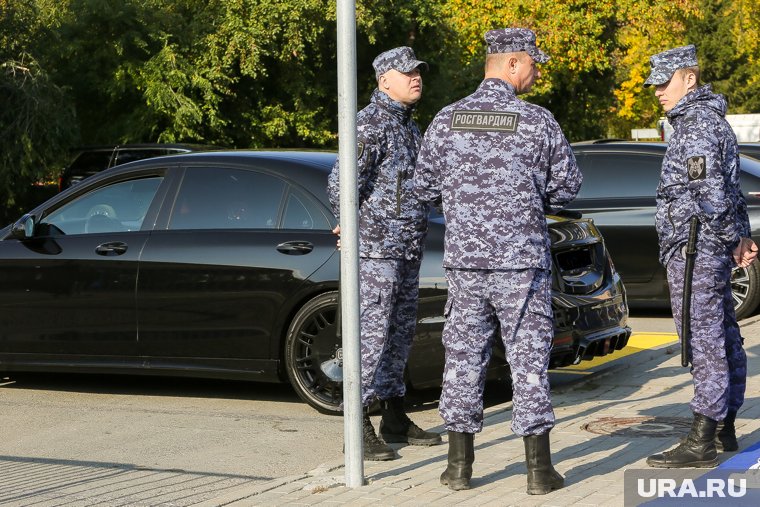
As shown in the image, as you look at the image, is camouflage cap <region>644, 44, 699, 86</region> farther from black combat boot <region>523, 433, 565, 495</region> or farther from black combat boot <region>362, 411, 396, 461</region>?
black combat boot <region>362, 411, 396, 461</region>

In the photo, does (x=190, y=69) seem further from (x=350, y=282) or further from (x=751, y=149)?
(x=350, y=282)

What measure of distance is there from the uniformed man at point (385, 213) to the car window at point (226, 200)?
1.61 meters

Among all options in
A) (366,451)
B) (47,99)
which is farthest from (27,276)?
(47,99)

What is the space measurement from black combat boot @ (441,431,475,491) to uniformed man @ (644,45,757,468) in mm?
977

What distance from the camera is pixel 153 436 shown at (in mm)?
7453

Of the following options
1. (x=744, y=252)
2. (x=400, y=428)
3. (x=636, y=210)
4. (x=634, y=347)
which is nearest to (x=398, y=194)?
(x=400, y=428)

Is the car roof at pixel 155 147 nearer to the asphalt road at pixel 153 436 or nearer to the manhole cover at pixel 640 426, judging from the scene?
the asphalt road at pixel 153 436

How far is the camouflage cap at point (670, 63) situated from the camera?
248 inches

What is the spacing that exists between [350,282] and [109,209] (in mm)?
3346

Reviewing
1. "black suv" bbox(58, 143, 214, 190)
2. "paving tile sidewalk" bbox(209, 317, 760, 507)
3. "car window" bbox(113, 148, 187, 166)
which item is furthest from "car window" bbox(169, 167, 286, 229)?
"black suv" bbox(58, 143, 214, 190)

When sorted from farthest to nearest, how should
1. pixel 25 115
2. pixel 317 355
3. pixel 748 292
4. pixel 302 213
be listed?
pixel 25 115, pixel 748 292, pixel 302 213, pixel 317 355

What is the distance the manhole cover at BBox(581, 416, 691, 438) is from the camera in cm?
702

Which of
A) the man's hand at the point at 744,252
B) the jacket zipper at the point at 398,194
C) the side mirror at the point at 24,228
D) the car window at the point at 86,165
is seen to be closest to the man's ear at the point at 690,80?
the man's hand at the point at 744,252

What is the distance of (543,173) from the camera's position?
561 centimetres
